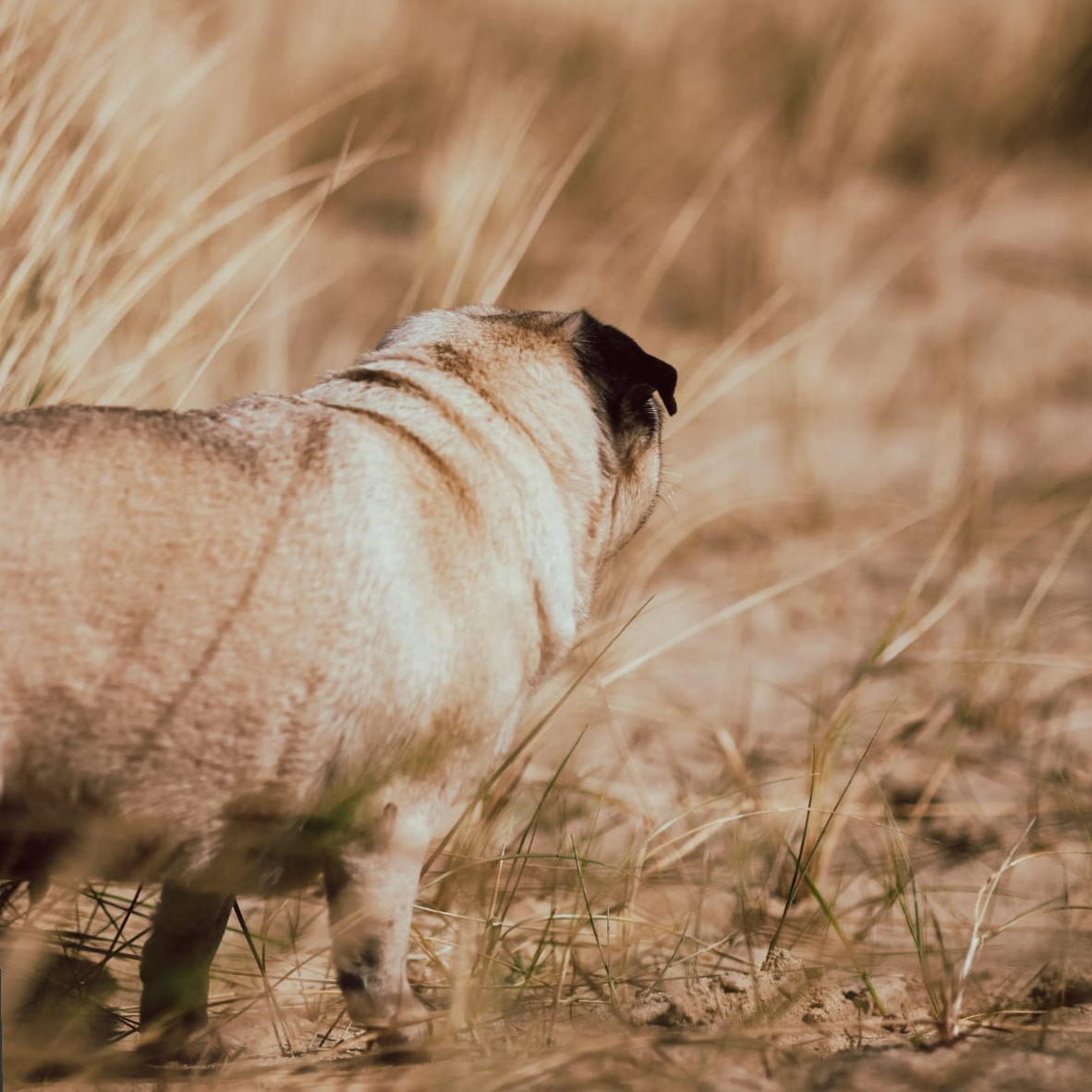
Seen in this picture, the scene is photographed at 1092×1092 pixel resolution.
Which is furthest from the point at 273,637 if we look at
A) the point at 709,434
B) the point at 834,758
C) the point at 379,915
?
the point at 709,434

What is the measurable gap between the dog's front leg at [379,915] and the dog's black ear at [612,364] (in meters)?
0.95

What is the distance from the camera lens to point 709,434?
6.05 metres

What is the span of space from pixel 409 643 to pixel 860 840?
5.68 ft

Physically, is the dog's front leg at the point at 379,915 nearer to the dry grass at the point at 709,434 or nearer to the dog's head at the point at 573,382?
the dry grass at the point at 709,434

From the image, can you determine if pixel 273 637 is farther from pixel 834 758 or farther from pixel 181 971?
pixel 834 758

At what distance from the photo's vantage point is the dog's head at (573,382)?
8.78 feet

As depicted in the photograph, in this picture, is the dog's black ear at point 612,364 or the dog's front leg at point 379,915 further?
the dog's black ear at point 612,364

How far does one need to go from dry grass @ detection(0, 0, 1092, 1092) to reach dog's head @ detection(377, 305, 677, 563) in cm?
52

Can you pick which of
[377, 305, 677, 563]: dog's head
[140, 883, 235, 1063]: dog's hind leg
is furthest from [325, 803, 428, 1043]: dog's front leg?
[377, 305, 677, 563]: dog's head

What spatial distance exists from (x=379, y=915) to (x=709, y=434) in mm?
4047

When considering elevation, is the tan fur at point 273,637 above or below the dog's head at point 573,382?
below

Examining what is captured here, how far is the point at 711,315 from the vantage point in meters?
6.81

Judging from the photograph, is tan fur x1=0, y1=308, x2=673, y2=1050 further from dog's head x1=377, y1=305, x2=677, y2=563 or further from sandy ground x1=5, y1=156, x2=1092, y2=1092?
sandy ground x1=5, y1=156, x2=1092, y2=1092

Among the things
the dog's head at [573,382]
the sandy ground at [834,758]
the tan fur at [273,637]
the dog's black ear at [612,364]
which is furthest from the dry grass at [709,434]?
the dog's black ear at [612,364]
